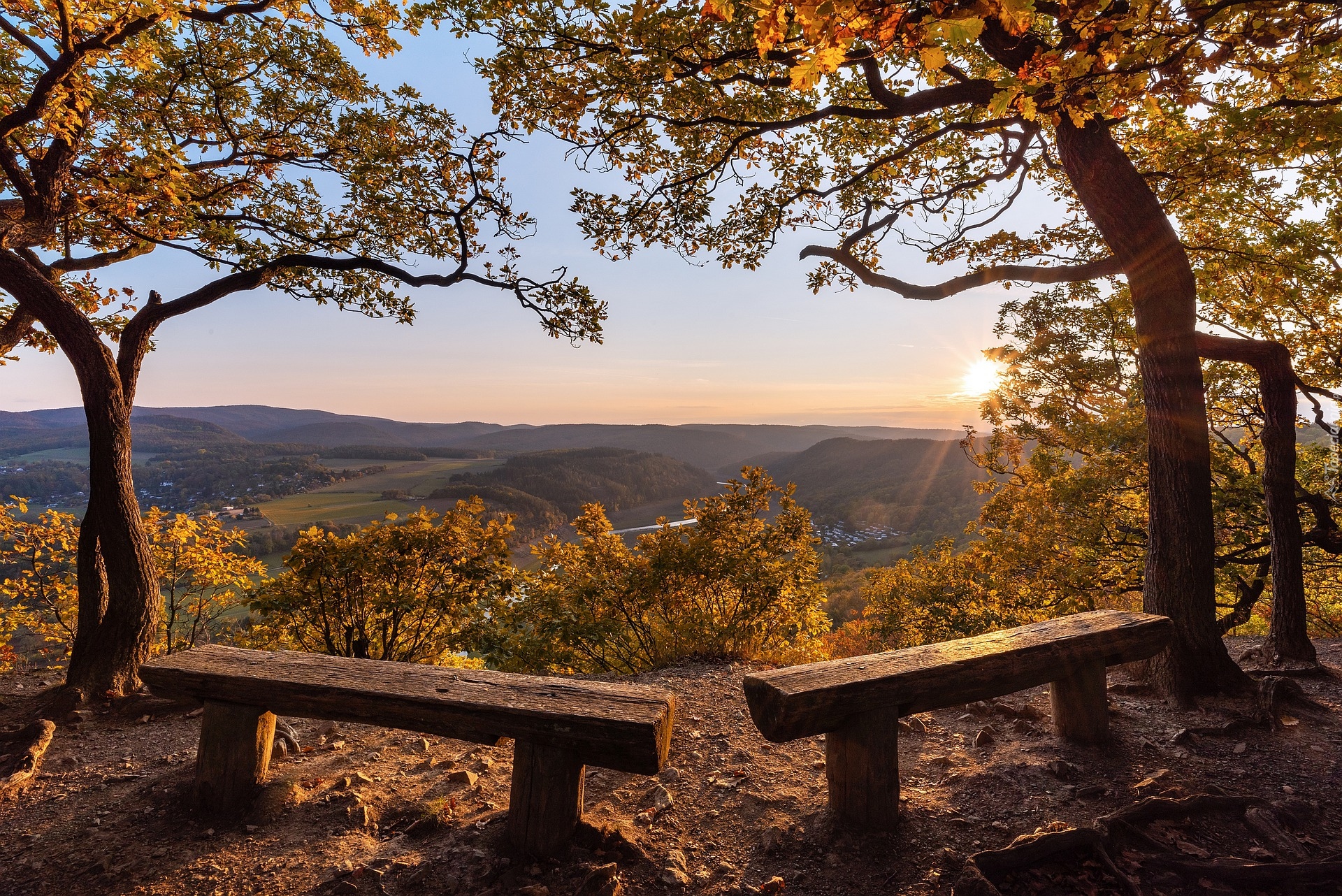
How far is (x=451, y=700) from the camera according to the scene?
8.59ft

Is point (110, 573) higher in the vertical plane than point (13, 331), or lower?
lower

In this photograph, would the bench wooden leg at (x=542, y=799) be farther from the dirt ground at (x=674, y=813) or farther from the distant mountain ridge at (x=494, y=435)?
the distant mountain ridge at (x=494, y=435)

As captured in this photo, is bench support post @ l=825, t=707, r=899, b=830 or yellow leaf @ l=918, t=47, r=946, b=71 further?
bench support post @ l=825, t=707, r=899, b=830

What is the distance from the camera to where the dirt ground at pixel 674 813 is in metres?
2.46

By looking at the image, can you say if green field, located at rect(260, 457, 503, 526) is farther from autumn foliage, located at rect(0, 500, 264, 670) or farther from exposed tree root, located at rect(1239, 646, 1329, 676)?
exposed tree root, located at rect(1239, 646, 1329, 676)

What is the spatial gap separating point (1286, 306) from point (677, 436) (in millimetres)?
143674

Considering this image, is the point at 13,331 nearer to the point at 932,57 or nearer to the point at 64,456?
the point at 932,57

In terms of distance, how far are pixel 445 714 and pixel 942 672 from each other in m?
2.54

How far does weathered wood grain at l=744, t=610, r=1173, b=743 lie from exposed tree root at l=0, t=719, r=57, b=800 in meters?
4.53

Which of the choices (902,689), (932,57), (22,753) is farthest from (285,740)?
(932,57)

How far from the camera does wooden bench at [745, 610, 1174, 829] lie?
8.62 feet

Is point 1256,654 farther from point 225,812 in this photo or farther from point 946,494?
point 946,494

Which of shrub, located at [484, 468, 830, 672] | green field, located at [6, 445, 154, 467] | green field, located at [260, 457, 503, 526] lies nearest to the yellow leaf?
shrub, located at [484, 468, 830, 672]

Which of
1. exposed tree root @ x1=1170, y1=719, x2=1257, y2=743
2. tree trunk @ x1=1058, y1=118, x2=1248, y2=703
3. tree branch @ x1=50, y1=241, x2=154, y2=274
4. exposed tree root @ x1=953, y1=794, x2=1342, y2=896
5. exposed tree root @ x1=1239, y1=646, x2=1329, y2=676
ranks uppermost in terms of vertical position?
tree branch @ x1=50, y1=241, x2=154, y2=274
